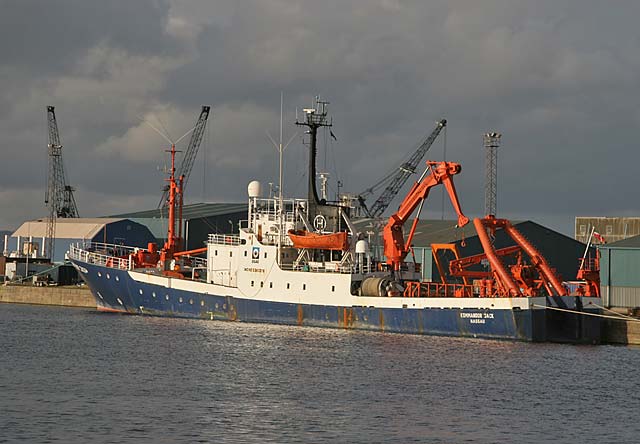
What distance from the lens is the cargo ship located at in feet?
218

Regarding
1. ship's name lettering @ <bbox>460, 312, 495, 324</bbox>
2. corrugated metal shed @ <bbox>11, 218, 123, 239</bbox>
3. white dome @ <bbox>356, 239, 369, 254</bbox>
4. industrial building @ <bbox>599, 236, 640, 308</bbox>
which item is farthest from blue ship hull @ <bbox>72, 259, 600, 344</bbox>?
corrugated metal shed @ <bbox>11, 218, 123, 239</bbox>

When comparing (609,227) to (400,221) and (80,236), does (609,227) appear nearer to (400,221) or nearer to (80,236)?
(80,236)

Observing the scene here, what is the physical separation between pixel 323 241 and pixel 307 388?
26.2 metres

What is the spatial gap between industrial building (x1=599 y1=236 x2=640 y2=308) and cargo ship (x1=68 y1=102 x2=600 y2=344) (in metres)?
7.21

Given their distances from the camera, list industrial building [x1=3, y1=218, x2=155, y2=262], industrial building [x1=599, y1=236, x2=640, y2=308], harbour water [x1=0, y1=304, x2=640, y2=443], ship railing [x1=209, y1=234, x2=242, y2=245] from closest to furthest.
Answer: harbour water [x1=0, y1=304, x2=640, y2=443] → ship railing [x1=209, y1=234, x2=242, y2=245] → industrial building [x1=599, y1=236, x2=640, y2=308] → industrial building [x1=3, y1=218, x2=155, y2=262]

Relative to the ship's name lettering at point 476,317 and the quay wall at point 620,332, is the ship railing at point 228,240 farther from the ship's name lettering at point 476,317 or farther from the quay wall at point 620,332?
the quay wall at point 620,332

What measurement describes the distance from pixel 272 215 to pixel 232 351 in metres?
18.9

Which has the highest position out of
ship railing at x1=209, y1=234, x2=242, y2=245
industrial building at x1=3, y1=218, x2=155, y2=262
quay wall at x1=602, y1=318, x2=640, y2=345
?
industrial building at x1=3, y1=218, x2=155, y2=262

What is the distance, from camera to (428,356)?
58.7 metres

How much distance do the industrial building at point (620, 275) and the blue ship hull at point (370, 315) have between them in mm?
13960

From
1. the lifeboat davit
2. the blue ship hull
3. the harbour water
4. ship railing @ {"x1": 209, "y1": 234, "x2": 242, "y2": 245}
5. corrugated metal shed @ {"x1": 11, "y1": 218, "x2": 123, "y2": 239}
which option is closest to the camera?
the harbour water

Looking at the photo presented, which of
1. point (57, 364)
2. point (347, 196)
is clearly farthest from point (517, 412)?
point (347, 196)

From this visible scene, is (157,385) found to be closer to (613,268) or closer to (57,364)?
(57,364)

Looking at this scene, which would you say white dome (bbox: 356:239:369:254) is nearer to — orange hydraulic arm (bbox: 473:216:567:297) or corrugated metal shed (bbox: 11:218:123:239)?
orange hydraulic arm (bbox: 473:216:567:297)
